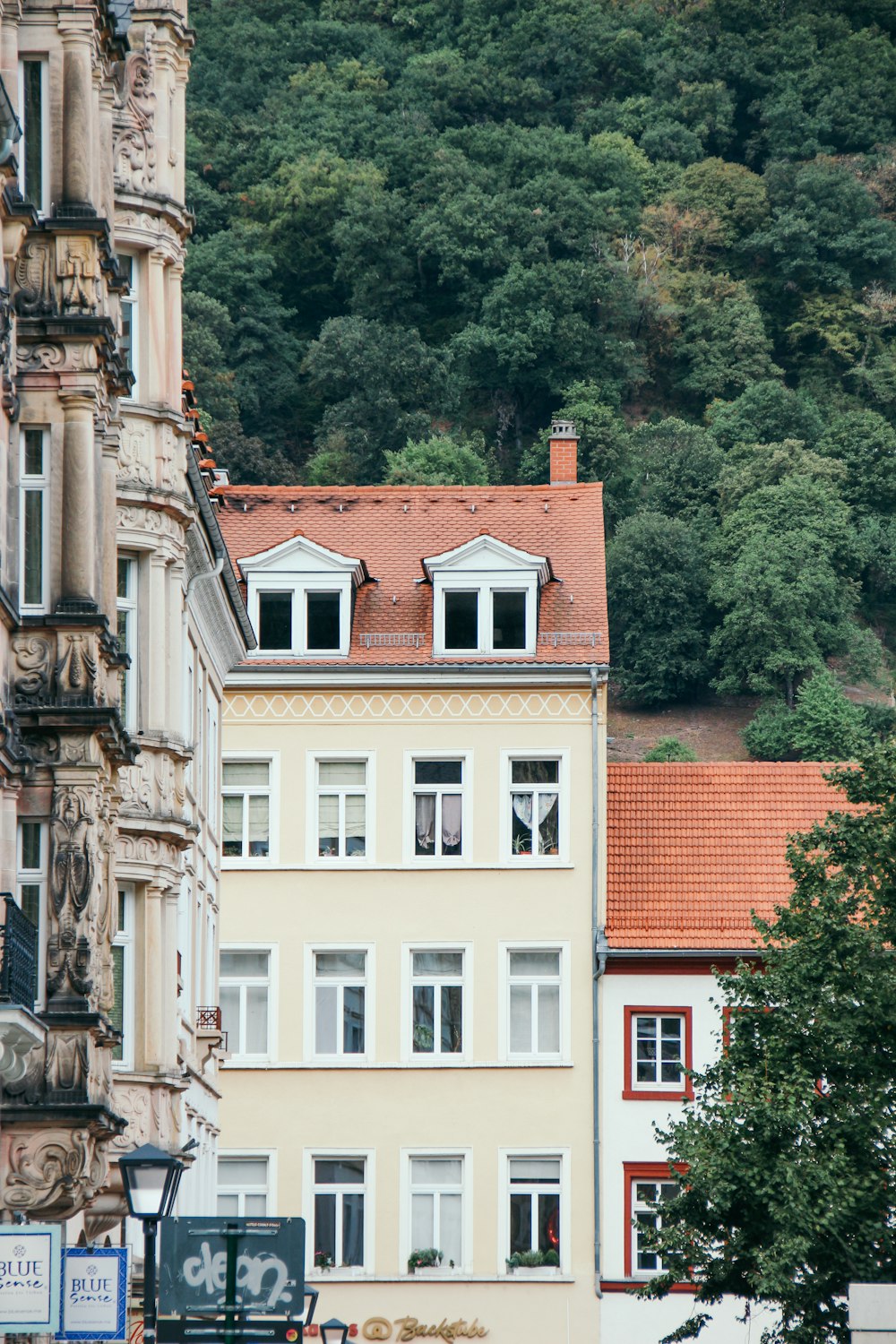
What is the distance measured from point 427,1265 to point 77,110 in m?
27.1

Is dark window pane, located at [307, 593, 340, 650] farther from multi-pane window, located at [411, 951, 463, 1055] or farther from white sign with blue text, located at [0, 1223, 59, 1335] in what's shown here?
white sign with blue text, located at [0, 1223, 59, 1335]

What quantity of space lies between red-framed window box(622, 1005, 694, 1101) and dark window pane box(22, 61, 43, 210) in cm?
2597

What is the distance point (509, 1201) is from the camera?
157ft

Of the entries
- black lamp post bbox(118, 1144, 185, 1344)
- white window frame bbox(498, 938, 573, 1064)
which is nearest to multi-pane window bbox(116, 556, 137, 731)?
black lamp post bbox(118, 1144, 185, 1344)

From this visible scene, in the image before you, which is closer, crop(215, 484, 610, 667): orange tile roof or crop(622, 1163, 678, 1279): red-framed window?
crop(622, 1163, 678, 1279): red-framed window

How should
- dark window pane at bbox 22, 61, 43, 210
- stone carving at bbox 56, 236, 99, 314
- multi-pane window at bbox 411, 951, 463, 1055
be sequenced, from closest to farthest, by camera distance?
stone carving at bbox 56, 236, 99, 314
dark window pane at bbox 22, 61, 43, 210
multi-pane window at bbox 411, 951, 463, 1055

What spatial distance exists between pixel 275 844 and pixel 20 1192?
25900mm

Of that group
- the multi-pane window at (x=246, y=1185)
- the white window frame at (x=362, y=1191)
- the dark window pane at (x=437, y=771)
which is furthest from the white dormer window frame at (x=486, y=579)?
the multi-pane window at (x=246, y=1185)

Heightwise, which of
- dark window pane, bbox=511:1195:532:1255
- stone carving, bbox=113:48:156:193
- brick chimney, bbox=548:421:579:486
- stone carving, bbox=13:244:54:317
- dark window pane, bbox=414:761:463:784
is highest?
brick chimney, bbox=548:421:579:486

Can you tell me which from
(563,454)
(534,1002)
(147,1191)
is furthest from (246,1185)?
(147,1191)

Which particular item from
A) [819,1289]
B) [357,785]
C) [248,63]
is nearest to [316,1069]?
[357,785]

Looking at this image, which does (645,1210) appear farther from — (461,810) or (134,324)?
(134,324)

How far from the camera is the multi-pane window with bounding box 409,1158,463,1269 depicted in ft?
157

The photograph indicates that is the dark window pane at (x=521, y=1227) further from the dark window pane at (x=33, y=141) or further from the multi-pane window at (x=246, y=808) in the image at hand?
the dark window pane at (x=33, y=141)
